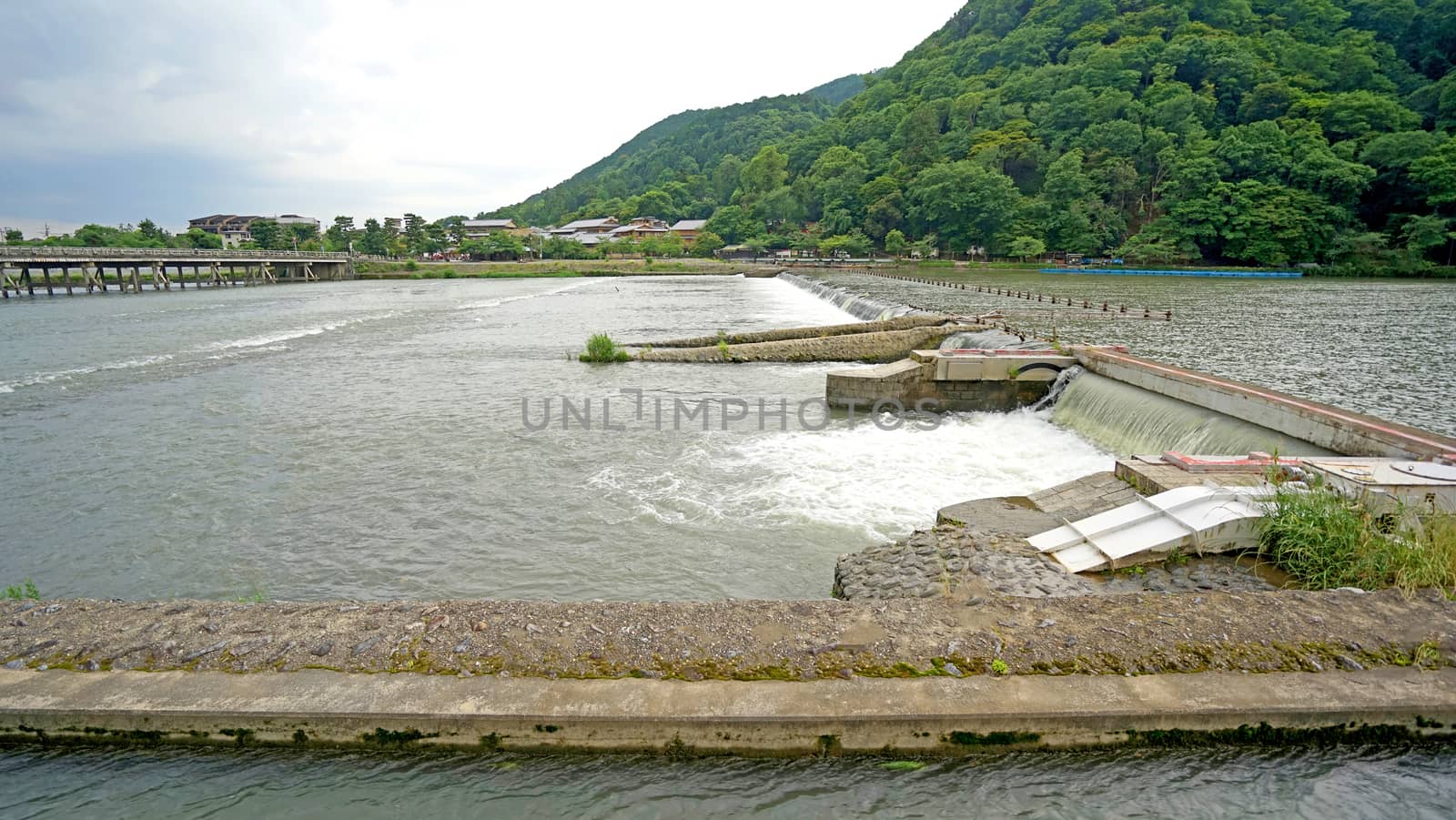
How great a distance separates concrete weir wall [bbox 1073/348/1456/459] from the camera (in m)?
7.33

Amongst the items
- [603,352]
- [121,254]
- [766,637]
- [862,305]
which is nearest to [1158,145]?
[862,305]

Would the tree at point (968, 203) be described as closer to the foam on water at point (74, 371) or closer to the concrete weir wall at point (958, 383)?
the concrete weir wall at point (958, 383)

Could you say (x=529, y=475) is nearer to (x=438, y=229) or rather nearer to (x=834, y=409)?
(x=834, y=409)

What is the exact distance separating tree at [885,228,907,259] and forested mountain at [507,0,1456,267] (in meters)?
0.32

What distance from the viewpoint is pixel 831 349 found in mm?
21484

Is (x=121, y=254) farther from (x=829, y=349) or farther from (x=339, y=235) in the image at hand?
(x=829, y=349)

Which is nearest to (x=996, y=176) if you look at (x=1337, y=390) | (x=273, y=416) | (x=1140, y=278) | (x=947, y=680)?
(x=1140, y=278)

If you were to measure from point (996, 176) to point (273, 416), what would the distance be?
81.1 m

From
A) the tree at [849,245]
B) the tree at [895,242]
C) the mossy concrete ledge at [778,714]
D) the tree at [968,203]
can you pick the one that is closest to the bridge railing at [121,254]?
the tree at [849,245]

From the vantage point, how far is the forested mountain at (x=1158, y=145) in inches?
2416

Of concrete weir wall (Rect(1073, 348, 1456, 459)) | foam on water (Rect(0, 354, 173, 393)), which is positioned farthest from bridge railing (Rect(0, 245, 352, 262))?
concrete weir wall (Rect(1073, 348, 1456, 459))

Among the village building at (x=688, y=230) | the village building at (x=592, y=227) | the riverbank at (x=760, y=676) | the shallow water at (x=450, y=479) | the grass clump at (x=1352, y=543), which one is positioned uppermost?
the village building at (x=592, y=227)

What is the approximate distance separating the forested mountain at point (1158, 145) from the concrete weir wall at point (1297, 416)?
63.4 metres

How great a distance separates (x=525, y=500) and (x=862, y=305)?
933 inches
